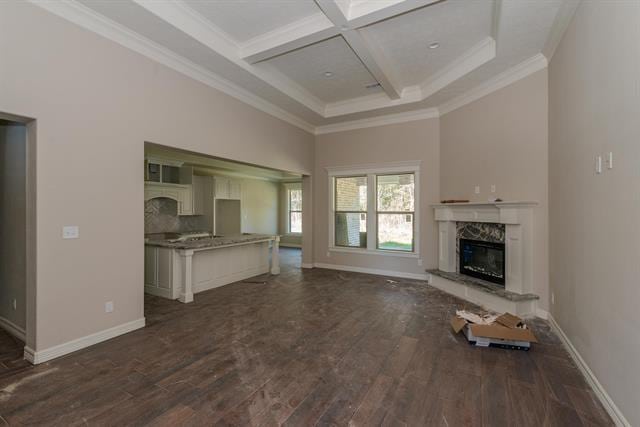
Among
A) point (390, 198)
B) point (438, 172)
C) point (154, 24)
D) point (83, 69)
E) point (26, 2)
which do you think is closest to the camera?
point (26, 2)

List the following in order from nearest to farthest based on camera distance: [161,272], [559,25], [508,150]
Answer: [559,25], [508,150], [161,272]

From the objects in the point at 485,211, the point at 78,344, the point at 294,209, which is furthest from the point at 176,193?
the point at 485,211

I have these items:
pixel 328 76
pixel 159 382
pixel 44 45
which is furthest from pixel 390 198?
pixel 44 45

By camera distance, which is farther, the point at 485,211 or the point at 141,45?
the point at 485,211

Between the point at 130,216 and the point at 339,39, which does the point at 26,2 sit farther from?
the point at 339,39

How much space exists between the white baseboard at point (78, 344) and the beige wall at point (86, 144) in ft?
0.16

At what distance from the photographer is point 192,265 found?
14.9 feet

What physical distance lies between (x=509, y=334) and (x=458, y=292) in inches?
70.1

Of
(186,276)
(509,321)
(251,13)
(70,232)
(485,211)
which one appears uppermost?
(251,13)

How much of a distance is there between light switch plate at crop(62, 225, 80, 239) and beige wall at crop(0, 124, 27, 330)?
55 cm

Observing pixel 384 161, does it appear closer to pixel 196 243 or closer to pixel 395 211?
pixel 395 211

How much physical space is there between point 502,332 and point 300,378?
2036 millimetres

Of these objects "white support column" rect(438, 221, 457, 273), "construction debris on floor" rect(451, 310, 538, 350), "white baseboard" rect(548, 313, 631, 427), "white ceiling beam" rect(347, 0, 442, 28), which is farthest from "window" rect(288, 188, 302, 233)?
"white baseboard" rect(548, 313, 631, 427)

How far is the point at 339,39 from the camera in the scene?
145 inches
